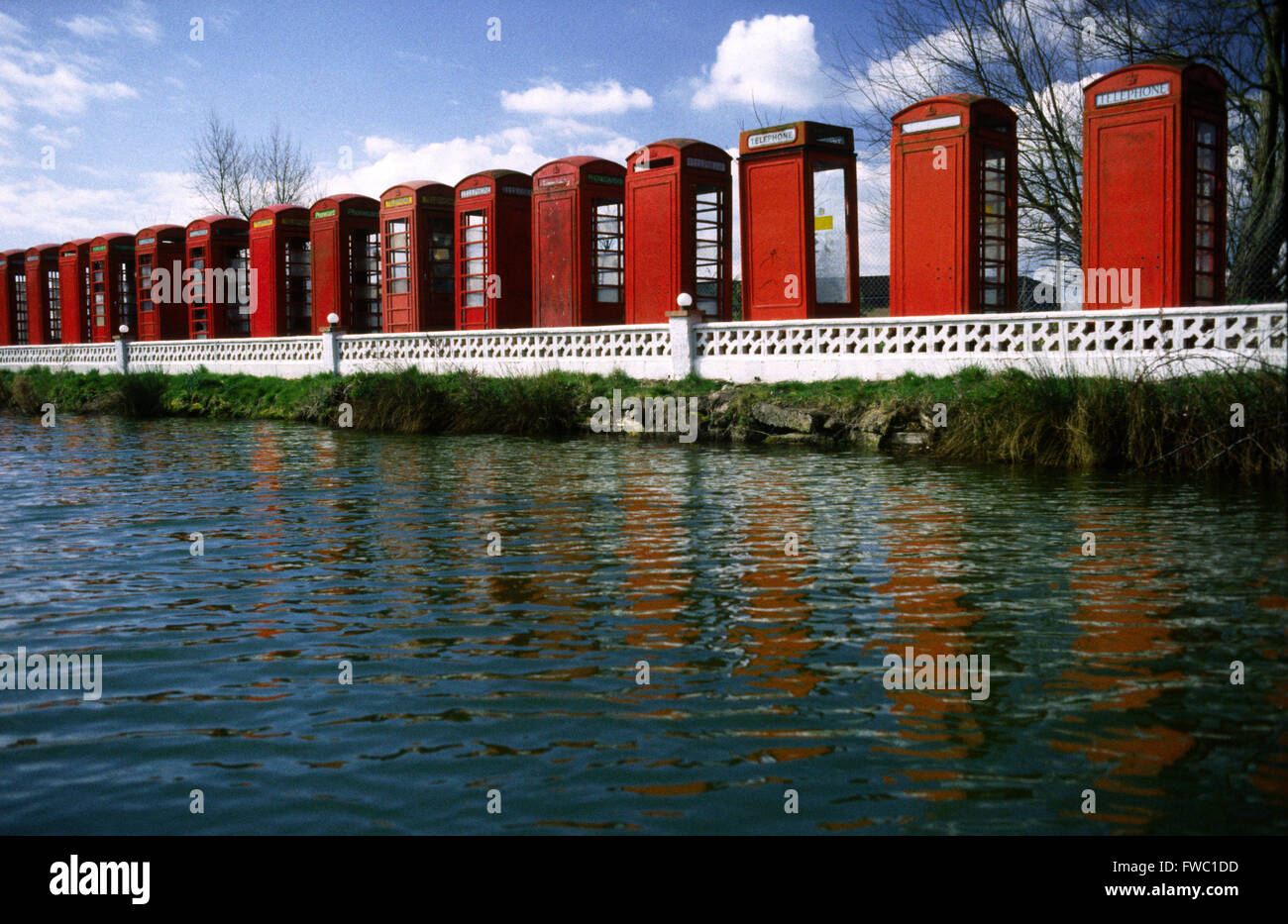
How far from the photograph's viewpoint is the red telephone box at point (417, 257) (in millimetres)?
24422

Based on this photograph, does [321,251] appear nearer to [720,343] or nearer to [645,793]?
[720,343]

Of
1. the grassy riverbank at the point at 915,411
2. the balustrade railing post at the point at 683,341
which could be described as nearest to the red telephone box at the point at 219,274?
the grassy riverbank at the point at 915,411

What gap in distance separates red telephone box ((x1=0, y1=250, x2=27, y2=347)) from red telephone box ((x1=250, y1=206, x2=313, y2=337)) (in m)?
15.7

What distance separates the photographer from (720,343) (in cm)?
1953

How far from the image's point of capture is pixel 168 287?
32.1 meters

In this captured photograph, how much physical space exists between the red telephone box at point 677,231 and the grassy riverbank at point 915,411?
183cm

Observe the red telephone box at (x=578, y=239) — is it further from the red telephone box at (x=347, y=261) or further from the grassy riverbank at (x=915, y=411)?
the red telephone box at (x=347, y=261)

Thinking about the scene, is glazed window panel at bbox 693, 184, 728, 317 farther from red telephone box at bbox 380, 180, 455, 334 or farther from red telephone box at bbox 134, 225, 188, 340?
red telephone box at bbox 134, 225, 188, 340

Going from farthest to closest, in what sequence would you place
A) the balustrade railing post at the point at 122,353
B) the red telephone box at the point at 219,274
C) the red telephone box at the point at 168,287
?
the balustrade railing post at the point at 122,353 → the red telephone box at the point at 168,287 → the red telephone box at the point at 219,274

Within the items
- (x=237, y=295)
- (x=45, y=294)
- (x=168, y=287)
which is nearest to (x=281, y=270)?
(x=237, y=295)

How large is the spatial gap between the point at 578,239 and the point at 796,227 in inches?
191

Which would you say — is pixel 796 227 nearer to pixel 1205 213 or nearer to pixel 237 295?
pixel 1205 213

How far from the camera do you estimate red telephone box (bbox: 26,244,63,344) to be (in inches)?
1495

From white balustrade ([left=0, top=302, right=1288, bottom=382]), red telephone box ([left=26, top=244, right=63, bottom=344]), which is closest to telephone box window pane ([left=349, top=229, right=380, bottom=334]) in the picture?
white balustrade ([left=0, top=302, right=1288, bottom=382])
